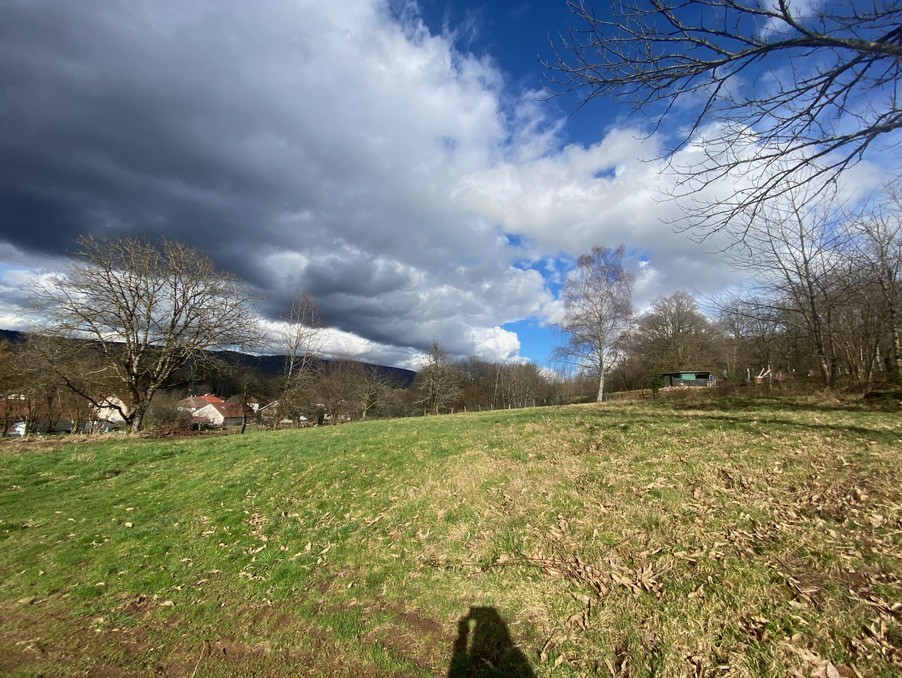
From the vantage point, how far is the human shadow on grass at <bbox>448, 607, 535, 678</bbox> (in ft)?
11.2

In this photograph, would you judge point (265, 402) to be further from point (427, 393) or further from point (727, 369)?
point (727, 369)

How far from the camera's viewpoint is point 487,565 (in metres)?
4.91

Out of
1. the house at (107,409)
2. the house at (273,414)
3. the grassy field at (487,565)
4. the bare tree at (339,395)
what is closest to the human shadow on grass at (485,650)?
the grassy field at (487,565)

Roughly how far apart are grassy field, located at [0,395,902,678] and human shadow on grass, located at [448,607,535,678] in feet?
0.07

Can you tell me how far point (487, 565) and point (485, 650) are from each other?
125 cm

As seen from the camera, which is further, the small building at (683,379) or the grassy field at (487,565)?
the small building at (683,379)

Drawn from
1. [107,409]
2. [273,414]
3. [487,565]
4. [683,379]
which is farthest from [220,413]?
[487,565]

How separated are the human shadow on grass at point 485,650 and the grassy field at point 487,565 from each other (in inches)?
0.8

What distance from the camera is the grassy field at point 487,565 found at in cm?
352

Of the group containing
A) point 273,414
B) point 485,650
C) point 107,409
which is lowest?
point 107,409

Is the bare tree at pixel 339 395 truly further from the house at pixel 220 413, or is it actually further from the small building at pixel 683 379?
the house at pixel 220 413

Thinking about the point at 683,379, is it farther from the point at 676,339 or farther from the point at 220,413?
the point at 220,413

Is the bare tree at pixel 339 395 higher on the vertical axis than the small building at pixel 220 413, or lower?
higher

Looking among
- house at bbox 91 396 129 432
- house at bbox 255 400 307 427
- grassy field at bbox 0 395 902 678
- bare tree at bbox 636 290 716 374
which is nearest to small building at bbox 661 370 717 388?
bare tree at bbox 636 290 716 374
